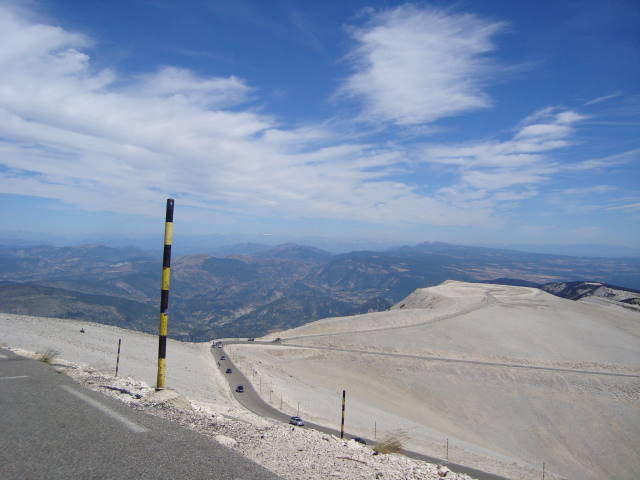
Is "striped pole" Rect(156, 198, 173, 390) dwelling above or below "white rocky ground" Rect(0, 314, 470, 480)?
above

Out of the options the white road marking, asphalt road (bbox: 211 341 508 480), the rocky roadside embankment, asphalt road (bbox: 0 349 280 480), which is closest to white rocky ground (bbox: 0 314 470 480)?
the rocky roadside embankment

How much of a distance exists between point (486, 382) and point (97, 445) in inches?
2070

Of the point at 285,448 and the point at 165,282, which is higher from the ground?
the point at 165,282

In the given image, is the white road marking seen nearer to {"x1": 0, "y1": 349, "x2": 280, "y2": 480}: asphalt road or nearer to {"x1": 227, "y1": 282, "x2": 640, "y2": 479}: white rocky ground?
{"x1": 0, "y1": 349, "x2": 280, "y2": 480}: asphalt road

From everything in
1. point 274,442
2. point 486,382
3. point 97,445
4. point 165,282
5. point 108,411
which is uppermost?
point 165,282

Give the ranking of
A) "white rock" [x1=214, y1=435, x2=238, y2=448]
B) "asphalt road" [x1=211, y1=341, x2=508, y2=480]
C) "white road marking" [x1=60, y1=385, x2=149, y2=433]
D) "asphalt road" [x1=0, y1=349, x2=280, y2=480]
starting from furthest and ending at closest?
"asphalt road" [x1=211, y1=341, x2=508, y2=480] → "white rock" [x1=214, y1=435, x2=238, y2=448] → "white road marking" [x1=60, y1=385, x2=149, y2=433] → "asphalt road" [x1=0, y1=349, x2=280, y2=480]

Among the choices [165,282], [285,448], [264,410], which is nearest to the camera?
[285,448]

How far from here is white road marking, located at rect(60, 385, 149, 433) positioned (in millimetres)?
5820

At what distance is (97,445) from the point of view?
5133 millimetres

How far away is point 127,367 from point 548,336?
225 feet

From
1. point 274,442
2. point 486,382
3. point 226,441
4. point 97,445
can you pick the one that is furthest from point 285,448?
point 486,382

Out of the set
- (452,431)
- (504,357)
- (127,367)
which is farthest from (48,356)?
(504,357)

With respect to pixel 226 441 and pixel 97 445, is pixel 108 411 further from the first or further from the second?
pixel 226 441

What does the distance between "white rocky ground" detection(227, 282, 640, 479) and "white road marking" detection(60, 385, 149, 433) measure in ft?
74.1
